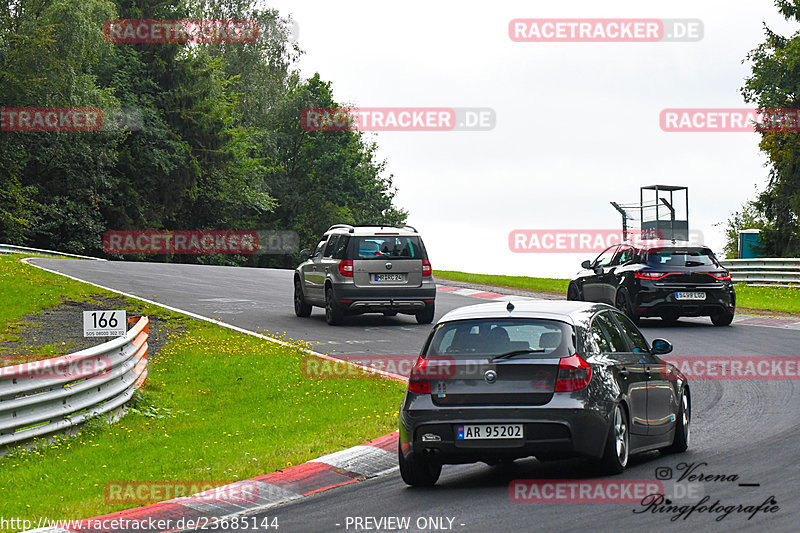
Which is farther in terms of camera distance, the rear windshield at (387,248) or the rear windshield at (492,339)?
the rear windshield at (387,248)

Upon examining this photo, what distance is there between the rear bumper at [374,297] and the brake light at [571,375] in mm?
13212

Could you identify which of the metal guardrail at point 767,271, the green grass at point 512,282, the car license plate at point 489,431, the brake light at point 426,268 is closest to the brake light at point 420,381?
the car license plate at point 489,431

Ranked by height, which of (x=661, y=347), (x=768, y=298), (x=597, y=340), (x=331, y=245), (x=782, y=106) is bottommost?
(x=768, y=298)

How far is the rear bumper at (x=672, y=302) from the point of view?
21.4 meters

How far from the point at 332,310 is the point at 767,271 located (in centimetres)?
1839

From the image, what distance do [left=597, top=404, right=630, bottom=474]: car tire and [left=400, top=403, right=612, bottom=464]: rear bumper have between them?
93mm

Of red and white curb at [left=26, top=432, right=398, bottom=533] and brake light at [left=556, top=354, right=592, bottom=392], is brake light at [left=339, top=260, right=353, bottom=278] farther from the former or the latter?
brake light at [left=556, top=354, right=592, bottom=392]

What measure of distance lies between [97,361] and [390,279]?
9.58 metres

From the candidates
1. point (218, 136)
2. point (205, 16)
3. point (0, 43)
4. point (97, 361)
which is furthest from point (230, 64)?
point (97, 361)

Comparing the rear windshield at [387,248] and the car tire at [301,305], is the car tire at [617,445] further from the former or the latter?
the car tire at [301,305]

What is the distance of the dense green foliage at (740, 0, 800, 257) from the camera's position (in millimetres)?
46094

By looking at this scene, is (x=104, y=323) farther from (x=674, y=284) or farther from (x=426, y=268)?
(x=674, y=284)

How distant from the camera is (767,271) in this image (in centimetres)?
3525

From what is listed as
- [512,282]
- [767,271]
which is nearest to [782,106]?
[767,271]
